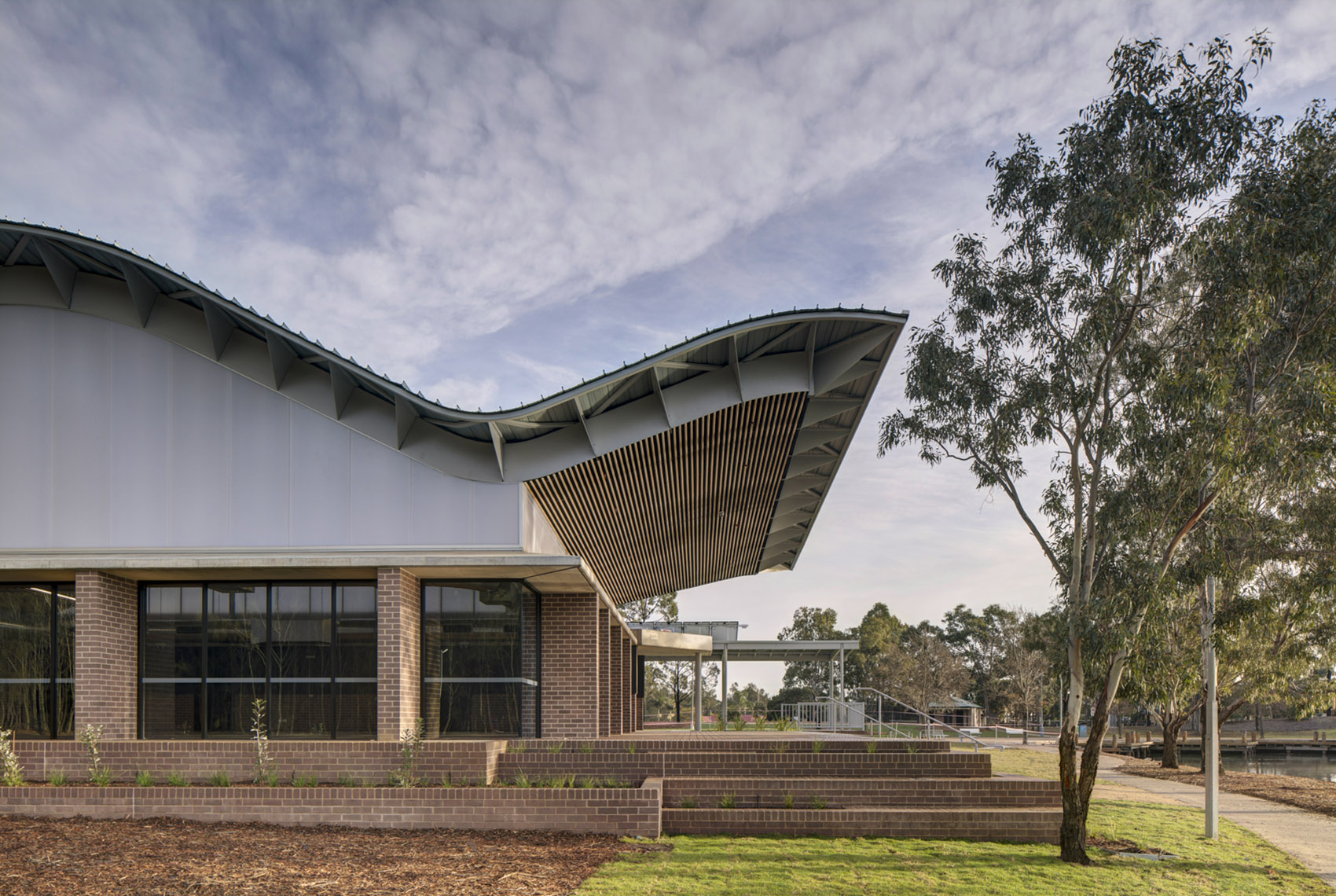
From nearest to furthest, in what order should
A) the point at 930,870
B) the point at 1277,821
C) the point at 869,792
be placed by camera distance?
the point at 930,870 → the point at 869,792 → the point at 1277,821

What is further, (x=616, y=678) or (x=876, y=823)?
(x=616, y=678)

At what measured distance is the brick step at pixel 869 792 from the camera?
507 inches

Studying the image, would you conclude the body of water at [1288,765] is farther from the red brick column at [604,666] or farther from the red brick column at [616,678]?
the red brick column at [604,666]

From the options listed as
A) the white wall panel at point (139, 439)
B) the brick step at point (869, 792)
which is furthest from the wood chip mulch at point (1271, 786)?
the white wall panel at point (139, 439)

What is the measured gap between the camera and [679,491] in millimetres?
19938

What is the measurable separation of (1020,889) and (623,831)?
4547 millimetres

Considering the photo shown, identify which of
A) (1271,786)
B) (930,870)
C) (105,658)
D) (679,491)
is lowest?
(1271,786)

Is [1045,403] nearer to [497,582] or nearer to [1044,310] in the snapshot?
[1044,310]

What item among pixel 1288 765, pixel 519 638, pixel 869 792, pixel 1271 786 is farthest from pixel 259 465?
pixel 1288 765

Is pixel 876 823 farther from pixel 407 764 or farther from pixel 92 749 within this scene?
pixel 92 749

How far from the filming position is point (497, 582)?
48.8 feet

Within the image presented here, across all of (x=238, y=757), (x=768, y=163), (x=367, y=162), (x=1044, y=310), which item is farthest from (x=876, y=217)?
(x=238, y=757)

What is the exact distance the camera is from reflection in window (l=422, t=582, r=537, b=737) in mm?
14430

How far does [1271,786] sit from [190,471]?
24814 mm
